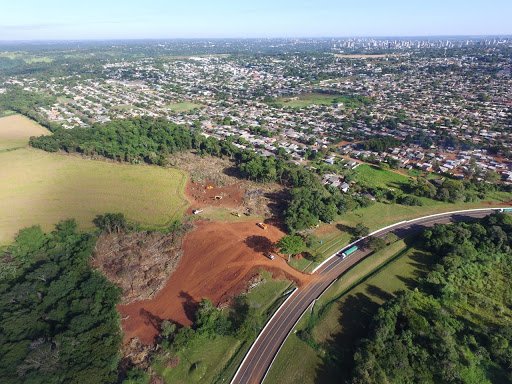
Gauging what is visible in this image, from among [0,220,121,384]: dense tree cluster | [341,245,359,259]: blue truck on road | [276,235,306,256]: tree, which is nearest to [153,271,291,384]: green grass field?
[0,220,121,384]: dense tree cluster

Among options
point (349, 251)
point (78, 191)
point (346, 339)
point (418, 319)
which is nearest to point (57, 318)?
point (346, 339)

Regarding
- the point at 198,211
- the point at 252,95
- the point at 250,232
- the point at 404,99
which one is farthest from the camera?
the point at 252,95

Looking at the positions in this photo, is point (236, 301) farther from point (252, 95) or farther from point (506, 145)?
point (252, 95)

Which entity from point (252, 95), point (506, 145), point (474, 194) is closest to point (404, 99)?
point (506, 145)

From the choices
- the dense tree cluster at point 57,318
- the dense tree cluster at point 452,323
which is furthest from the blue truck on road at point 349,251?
the dense tree cluster at point 57,318

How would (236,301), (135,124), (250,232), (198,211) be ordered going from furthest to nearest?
(135,124) < (198,211) < (250,232) < (236,301)

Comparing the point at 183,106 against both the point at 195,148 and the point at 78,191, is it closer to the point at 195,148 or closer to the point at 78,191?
the point at 195,148
